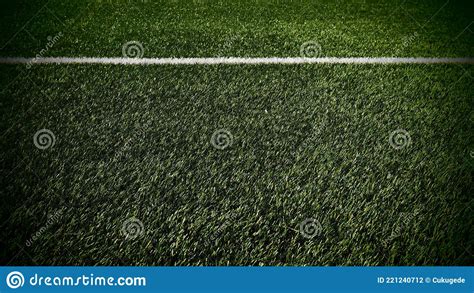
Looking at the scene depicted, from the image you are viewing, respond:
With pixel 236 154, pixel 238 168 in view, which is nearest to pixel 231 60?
pixel 236 154

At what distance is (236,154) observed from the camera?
2688 mm

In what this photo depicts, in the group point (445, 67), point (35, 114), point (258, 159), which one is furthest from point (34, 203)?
point (445, 67)

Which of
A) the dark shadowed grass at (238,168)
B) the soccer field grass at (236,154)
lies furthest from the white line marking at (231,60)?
the dark shadowed grass at (238,168)

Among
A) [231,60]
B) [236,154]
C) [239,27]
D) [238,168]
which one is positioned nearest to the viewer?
[238,168]

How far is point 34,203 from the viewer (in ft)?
7.72

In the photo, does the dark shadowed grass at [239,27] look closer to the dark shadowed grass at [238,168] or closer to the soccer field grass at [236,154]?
the soccer field grass at [236,154]

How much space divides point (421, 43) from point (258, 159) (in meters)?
2.53

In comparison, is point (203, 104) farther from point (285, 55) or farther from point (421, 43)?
point (421, 43)

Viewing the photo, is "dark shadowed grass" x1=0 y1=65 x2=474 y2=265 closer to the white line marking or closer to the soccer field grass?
the soccer field grass

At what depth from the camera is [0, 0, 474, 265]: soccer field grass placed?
2164 millimetres

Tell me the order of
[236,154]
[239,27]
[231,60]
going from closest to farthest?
[236,154] → [231,60] → [239,27]

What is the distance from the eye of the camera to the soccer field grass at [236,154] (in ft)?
7.10

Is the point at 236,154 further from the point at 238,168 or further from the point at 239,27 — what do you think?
the point at 239,27

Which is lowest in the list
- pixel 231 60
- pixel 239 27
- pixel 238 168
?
pixel 238 168
